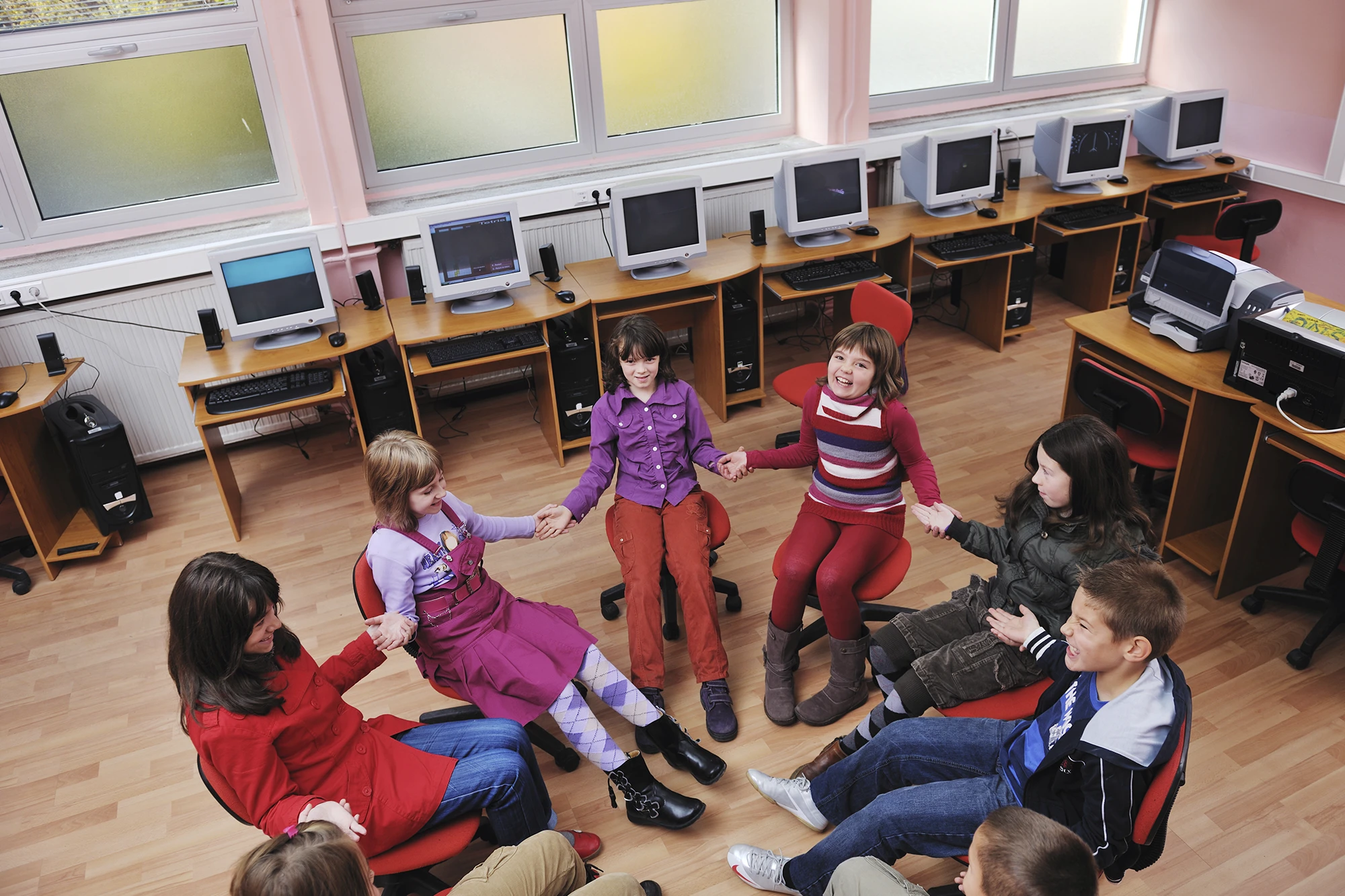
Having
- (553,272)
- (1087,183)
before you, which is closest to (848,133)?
(1087,183)

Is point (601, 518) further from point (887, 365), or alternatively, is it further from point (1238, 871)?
point (1238, 871)

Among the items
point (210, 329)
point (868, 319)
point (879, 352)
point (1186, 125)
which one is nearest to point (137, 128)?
point (210, 329)

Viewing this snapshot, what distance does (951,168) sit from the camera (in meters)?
5.17

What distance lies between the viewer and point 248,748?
1996mm

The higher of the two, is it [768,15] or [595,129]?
[768,15]

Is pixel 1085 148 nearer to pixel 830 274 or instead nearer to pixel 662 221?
pixel 830 274

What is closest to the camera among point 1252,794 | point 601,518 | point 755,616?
point 1252,794

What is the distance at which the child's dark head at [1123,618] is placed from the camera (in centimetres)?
188

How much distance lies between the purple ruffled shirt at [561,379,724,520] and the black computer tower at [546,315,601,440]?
122 centimetres

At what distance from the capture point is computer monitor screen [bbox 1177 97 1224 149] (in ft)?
18.5

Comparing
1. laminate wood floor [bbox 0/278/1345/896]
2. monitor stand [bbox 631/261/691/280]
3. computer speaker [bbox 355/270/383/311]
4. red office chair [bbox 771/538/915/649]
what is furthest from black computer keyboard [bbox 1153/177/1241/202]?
computer speaker [bbox 355/270/383/311]

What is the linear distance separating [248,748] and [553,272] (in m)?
3.10

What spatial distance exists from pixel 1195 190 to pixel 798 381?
3259mm

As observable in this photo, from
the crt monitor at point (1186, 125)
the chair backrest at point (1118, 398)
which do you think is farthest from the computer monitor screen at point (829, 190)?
the crt monitor at point (1186, 125)
